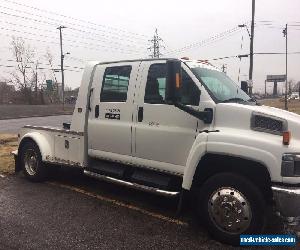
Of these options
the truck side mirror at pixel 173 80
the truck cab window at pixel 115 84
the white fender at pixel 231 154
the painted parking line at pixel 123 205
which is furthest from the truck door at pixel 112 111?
the white fender at pixel 231 154

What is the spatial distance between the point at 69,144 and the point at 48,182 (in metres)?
1.20

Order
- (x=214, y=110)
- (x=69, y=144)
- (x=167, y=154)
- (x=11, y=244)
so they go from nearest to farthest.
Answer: (x=11, y=244), (x=214, y=110), (x=167, y=154), (x=69, y=144)

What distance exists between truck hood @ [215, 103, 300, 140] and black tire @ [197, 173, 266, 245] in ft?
2.09

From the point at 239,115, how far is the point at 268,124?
388 millimetres

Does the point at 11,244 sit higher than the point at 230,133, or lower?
lower

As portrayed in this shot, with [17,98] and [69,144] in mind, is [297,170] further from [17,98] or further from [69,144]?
[17,98]

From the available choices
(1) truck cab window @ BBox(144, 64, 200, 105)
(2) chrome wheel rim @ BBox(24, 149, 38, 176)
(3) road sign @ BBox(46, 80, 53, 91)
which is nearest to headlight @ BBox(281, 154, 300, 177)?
(1) truck cab window @ BBox(144, 64, 200, 105)

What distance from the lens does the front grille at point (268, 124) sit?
15.0ft

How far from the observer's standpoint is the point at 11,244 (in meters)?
4.70

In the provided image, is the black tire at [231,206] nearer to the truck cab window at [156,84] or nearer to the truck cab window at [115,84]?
the truck cab window at [156,84]

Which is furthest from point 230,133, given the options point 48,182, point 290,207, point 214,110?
point 48,182

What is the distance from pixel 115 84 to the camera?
6.33m

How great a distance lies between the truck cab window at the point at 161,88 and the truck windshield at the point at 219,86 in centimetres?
16

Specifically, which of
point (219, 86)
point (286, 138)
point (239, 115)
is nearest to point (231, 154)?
point (239, 115)
